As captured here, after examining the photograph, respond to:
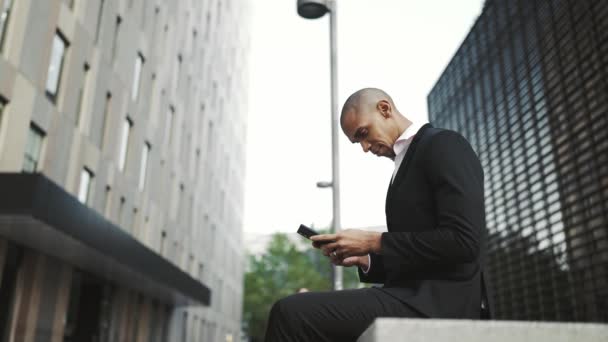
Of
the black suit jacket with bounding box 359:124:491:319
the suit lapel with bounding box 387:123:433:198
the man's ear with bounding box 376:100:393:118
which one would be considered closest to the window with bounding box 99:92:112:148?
the man's ear with bounding box 376:100:393:118

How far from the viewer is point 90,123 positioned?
17.3m

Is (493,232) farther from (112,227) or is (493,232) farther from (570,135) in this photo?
(112,227)

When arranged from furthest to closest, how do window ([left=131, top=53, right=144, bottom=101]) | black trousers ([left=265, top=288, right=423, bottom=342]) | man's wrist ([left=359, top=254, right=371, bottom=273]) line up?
window ([left=131, top=53, right=144, bottom=101])
man's wrist ([left=359, top=254, right=371, bottom=273])
black trousers ([left=265, top=288, right=423, bottom=342])

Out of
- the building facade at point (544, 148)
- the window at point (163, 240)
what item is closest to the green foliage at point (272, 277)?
the window at point (163, 240)

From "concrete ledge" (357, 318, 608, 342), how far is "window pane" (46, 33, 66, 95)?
49.3 ft

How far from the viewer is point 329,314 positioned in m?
1.88

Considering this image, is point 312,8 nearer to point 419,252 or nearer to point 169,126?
point 419,252

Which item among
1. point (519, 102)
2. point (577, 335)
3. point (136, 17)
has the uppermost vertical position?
point (136, 17)

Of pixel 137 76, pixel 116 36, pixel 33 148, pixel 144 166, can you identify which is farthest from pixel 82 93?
pixel 144 166

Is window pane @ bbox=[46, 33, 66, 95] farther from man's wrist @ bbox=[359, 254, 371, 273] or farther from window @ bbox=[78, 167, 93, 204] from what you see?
man's wrist @ bbox=[359, 254, 371, 273]

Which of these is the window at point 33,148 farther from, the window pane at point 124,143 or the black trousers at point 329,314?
the black trousers at point 329,314

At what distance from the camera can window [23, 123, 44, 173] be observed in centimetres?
1374

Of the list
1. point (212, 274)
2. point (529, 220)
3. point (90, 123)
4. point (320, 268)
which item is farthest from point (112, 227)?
point (320, 268)

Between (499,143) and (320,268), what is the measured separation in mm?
44104
